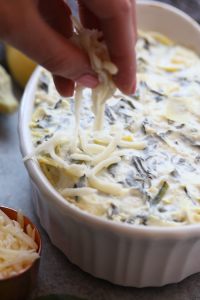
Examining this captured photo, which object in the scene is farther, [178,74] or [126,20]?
[178,74]

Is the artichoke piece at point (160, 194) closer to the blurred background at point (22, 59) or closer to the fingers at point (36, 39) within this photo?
the fingers at point (36, 39)

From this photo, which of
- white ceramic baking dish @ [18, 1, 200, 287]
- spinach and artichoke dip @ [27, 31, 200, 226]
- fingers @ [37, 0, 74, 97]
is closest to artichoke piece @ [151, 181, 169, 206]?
spinach and artichoke dip @ [27, 31, 200, 226]

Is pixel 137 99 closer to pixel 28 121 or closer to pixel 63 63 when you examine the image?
pixel 28 121

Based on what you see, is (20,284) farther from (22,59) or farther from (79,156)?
(22,59)

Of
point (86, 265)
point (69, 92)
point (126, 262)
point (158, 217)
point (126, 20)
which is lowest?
point (86, 265)

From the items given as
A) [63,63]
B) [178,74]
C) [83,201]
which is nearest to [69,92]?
[63,63]

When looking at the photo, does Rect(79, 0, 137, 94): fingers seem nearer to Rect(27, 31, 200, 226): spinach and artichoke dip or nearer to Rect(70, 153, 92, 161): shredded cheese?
Rect(27, 31, 200, 226): spinach and artichoke dip

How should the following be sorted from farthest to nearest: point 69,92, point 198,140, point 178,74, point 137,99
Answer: point 178,74 → point 137,99 → point 198,140 → point 69,92
